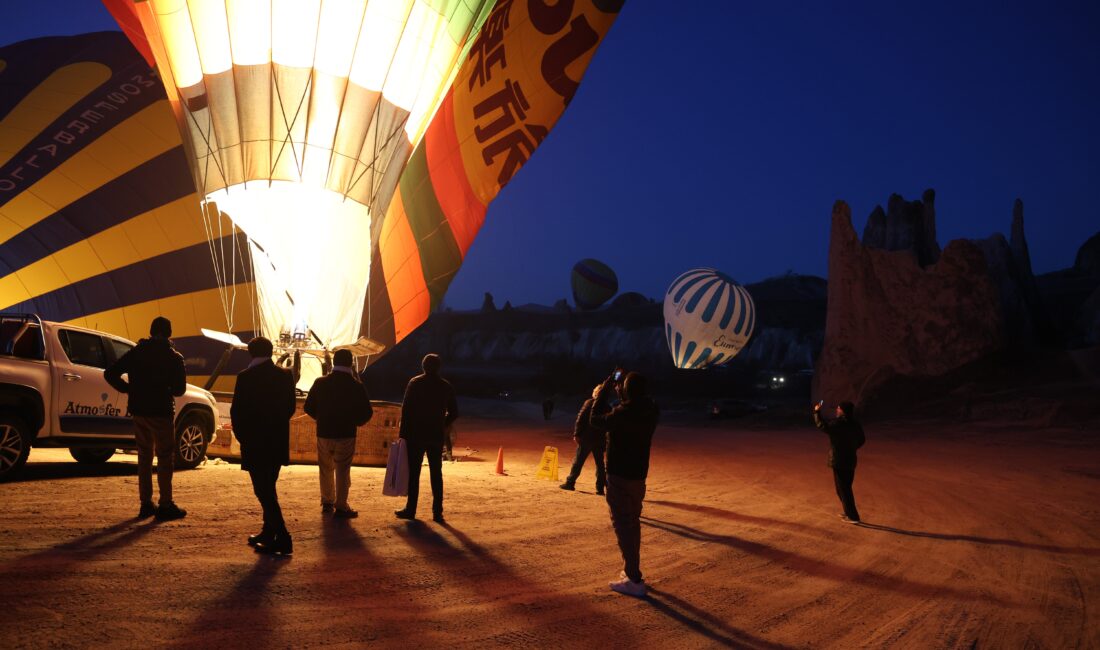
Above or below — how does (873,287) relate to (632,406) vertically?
above

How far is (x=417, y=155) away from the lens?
16.0 m

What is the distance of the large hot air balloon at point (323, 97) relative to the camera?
12.1 meters

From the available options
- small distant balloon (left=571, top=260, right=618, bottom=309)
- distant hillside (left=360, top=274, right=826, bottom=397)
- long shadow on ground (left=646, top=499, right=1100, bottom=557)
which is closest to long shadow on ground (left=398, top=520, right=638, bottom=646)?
long shadow on ground (left=646, top=499, right=1100, bottom=557)

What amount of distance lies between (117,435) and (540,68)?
952 centimetres

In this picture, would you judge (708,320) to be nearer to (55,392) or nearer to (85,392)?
(85,392)

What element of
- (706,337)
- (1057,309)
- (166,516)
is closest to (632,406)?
(166,516)

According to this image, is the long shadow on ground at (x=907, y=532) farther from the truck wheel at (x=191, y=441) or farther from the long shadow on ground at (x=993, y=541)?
the truck wheel at (x=191, y=441)

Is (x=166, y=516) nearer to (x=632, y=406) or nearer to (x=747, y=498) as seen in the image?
(x=632, y=406)

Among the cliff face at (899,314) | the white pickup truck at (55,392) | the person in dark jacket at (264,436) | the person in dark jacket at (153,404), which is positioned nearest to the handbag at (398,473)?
the person in dark jacket at (264,436)

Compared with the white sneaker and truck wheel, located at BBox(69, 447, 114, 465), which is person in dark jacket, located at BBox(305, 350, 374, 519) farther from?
truck wheel, located at BBox(69, 447, 114, 465)

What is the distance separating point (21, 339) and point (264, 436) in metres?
4.30

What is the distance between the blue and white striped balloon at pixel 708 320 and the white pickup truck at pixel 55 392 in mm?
34355

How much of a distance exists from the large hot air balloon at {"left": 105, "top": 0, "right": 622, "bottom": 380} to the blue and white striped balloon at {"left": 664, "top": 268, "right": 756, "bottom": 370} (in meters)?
28.3

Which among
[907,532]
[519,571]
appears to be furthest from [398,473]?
[907,532]
